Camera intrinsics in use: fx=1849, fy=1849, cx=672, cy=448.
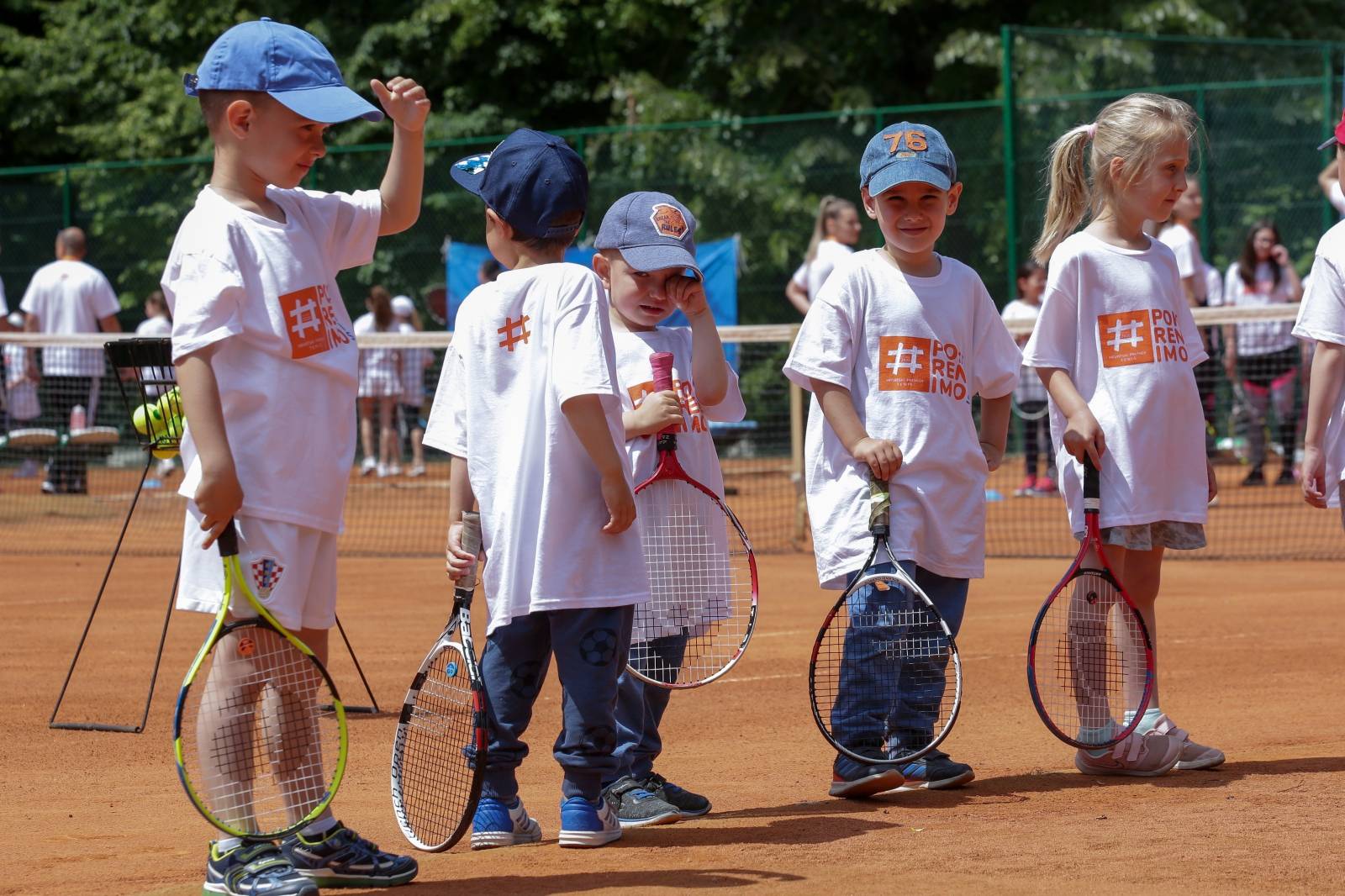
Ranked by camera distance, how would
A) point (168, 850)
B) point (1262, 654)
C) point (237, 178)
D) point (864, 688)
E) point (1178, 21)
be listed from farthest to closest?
1. point (1178, 21)
2. point (1262, 654)
3. point (864, 688)
4. point (168, 850)
5. point (237, 178)

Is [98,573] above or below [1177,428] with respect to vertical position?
below

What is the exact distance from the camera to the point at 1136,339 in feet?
17.0

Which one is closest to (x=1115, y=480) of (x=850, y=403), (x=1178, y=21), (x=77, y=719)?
(x=850, y=403)

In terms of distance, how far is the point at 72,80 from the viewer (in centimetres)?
2298

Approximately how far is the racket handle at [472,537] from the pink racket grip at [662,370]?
617 mm

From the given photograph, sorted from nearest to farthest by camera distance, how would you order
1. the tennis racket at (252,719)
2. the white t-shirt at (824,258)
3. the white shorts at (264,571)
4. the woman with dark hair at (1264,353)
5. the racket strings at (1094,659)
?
the tennis racket at (252,719) < the white shorts at (264,571) < the racket strings at (1094,659) < the woman with dark hair at (1264,353) < the white t-shirt at (824,258)

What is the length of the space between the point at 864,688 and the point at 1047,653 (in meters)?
0.67

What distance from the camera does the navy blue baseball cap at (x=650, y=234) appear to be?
4715mm

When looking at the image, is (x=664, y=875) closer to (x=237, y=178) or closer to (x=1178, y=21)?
(x=237, y=178)

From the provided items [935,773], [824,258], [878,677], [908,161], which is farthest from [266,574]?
[824,258]

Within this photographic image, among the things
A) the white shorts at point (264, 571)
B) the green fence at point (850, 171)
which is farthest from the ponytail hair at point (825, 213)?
the white shorts at point (264, 571)

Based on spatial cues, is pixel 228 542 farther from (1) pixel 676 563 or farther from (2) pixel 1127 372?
(2) pixel 1127 372

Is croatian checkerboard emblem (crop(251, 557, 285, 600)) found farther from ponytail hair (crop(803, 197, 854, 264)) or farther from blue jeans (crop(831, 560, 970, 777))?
ponytail hair (crop(803, 197, 854, 264))

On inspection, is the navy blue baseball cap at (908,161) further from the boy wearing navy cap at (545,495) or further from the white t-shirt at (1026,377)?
the white t-shirt at (1026,377)
